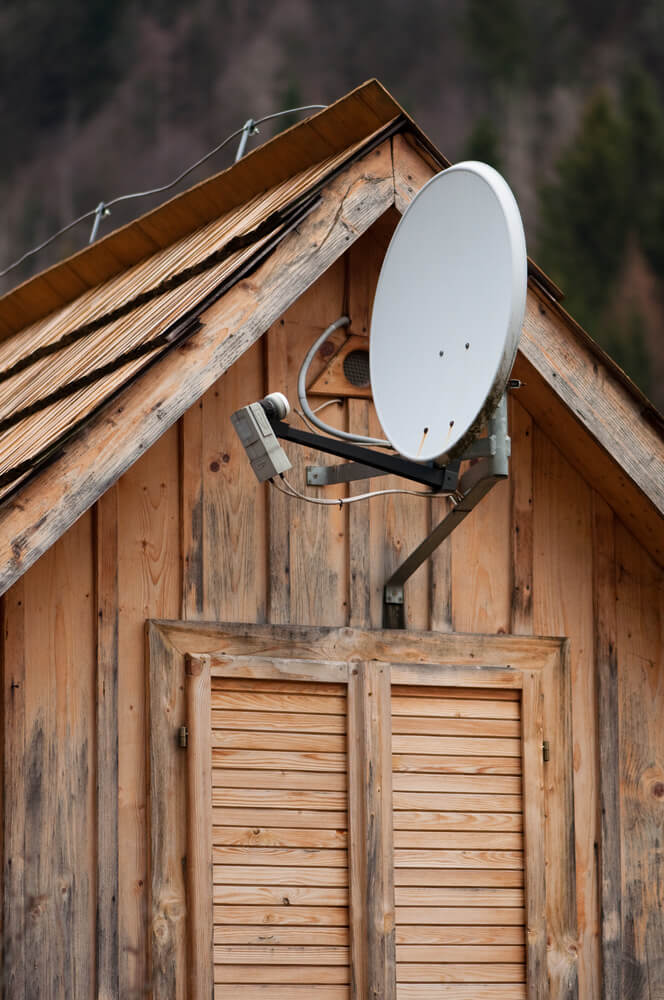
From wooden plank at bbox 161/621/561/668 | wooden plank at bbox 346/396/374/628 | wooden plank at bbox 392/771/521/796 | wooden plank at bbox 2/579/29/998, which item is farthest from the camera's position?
wooden plank at bbox 346/396/374/628

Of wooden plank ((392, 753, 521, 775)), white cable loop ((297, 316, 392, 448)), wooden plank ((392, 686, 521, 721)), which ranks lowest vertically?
wooden plank ((392, 753, 521, 775))

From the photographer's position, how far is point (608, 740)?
773cm

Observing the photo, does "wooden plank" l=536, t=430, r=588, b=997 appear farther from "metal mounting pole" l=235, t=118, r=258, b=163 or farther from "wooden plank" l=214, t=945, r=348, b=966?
"metal mounting pole" l=235, t=118, r=258, b=163

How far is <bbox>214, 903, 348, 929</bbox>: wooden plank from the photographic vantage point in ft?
22.4

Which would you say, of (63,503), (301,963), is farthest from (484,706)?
(63,503)

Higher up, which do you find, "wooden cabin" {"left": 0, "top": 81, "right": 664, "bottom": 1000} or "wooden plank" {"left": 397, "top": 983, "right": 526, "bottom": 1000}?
Answer: "wooden cabin" {"left": 0, "top": 81, "right": 664, "bottom": 1000}

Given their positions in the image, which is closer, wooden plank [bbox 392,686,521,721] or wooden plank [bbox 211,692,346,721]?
wooden plank [bbox 211,692,346,721]

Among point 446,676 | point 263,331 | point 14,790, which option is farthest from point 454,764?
point 263,331

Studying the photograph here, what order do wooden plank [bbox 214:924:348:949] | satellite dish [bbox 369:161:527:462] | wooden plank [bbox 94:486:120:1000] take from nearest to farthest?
1. satellite dish [bbox 369:161:527:462]
2. wooden plank [bbox 94:486:120:1000]
3. wooden plank [bbox 214:924:348:949]

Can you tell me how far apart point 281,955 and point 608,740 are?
1.80m

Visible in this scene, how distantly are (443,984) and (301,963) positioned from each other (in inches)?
25.2

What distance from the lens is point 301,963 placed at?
692 centimetres

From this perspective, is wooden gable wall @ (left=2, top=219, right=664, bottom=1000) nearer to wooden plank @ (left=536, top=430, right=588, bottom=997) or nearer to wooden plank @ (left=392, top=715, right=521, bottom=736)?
wooden plank @ (left=536, top=430, right=588, bottom=997)

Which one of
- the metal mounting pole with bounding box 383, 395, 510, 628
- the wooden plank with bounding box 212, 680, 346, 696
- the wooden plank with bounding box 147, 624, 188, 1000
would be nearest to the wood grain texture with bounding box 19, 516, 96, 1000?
the wooden plank with bounding box 147, 624, 188, 1000
